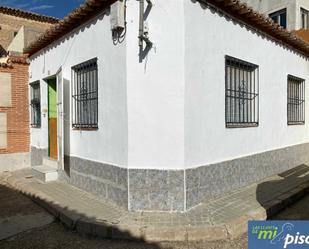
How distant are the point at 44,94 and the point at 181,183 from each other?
517 cm

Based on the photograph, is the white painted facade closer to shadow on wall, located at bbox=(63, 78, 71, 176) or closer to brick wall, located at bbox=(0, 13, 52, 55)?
shadow on wall, located at bbox=(63, 78, 71, 176)

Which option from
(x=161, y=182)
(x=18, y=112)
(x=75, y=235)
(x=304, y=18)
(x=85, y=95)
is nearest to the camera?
(x=75, y=235)

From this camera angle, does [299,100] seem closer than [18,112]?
No

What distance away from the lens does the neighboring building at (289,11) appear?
15.1 metres

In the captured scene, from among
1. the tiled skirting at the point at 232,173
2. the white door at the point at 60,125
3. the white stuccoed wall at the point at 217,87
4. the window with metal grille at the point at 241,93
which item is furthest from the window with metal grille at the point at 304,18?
the white door at the point at 60,125

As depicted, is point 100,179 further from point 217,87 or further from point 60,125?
point 217,87

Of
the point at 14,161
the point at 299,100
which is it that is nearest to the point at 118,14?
the point at 14,161

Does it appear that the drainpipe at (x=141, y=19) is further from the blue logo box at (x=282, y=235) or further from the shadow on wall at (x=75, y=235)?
the blue logo box at (x=282, y=235)

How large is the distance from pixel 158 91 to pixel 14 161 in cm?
612

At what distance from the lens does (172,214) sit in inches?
172

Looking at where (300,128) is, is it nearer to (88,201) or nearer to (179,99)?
(179,99)

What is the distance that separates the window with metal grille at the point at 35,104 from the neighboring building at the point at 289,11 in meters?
13.7

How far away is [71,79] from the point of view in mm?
6344

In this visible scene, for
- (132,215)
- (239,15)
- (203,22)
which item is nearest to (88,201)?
(132,215)
